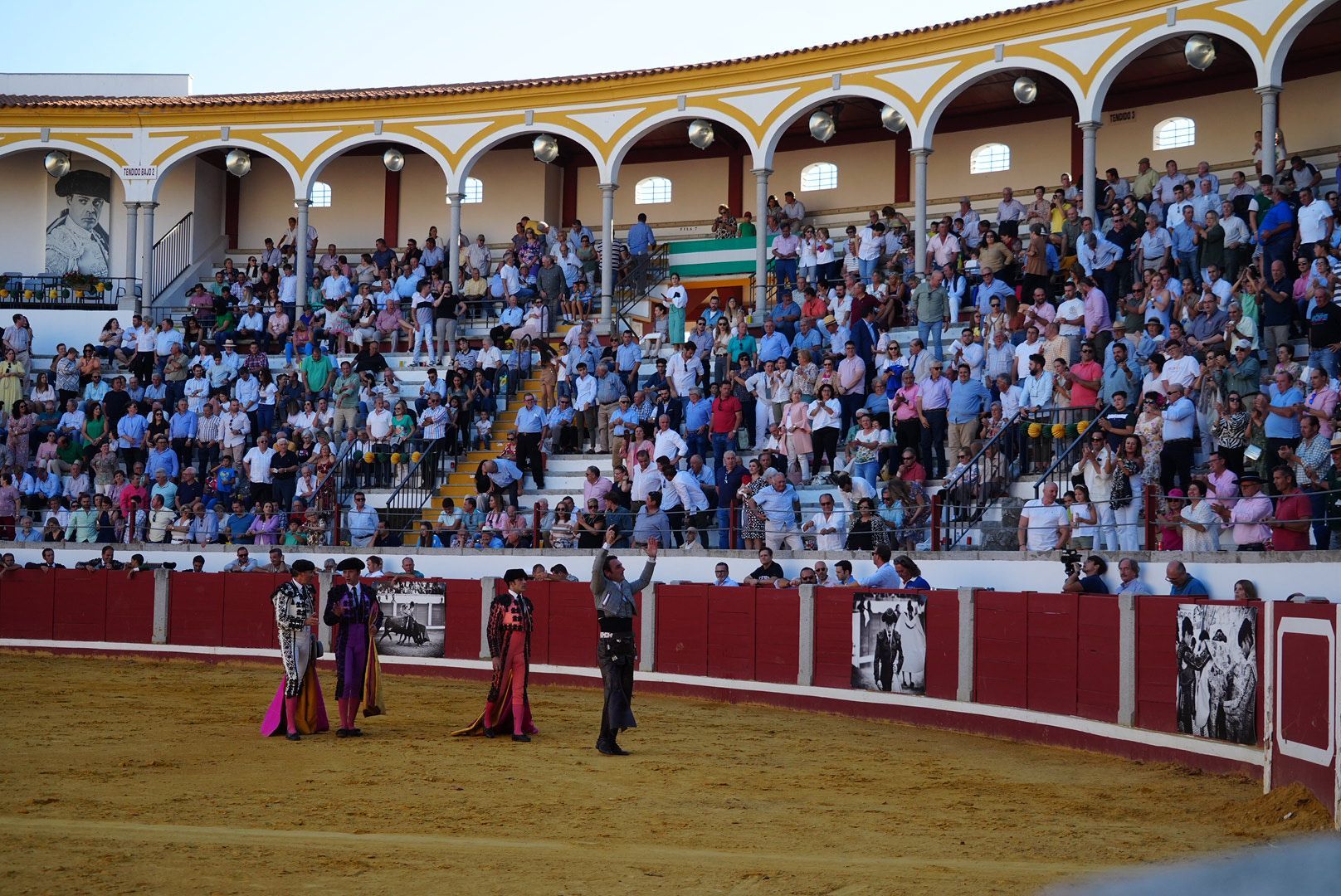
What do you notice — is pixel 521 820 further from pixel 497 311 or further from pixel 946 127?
pixel 946 127

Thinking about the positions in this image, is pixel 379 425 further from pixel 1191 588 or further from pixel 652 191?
pixel 1191 588

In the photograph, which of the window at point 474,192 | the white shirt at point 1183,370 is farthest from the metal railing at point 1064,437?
the window at point 474,192

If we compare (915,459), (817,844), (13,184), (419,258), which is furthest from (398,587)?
(13,184)

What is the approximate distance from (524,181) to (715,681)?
15.2 meters

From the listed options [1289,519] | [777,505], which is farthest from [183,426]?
[1289,519]

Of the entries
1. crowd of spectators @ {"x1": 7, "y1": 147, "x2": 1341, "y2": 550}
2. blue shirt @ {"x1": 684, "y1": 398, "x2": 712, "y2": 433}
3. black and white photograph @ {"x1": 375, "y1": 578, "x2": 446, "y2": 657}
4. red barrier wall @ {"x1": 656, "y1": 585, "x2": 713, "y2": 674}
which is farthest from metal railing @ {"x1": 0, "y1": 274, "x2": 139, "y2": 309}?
red barrier wall @ {"x1": 656, "y1": 585, "x2": 713, "y2": 674}

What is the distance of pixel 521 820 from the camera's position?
844cm

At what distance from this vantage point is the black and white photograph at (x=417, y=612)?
59.1 ft

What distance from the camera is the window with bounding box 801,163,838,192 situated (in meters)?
26.7

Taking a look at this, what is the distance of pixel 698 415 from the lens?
18.4 meters

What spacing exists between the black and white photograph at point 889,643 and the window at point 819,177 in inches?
539

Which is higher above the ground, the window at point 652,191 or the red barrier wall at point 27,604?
the window at point 652,191

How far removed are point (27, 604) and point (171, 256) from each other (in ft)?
32.3

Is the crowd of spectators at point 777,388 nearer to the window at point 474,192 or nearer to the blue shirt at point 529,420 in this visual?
the blue shirt at point 529,420
